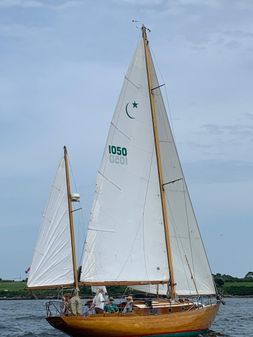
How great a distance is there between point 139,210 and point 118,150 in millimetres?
3377

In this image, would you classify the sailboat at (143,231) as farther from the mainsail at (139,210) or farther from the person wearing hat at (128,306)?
the person wearing hat at (128,306)

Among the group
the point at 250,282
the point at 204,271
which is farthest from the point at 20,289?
the point at 204,271

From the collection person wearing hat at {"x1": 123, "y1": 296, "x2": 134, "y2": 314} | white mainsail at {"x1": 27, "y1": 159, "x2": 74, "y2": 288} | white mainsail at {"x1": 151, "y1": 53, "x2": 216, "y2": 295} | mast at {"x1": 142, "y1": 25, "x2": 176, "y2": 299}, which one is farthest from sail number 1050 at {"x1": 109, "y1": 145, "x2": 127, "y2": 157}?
person wearing hat at {"x1": 123, "y1": 296, "x2": 134, "y2": 314}

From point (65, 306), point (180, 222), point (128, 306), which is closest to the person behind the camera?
point (128, 306)

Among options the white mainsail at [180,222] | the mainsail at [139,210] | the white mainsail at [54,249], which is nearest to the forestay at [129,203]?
the mainsail at [139,210]

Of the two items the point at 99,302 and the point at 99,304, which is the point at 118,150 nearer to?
the point at 99,302

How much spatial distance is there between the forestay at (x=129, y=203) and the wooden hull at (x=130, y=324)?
9.53 ft

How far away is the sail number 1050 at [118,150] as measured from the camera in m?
45.3

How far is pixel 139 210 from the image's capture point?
152 feet

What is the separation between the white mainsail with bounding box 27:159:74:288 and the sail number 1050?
3410 mm

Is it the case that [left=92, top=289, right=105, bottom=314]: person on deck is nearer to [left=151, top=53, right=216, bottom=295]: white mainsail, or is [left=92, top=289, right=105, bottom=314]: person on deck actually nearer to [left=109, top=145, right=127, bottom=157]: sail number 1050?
[left=151, top=53, right=216, bottom=295]: white mainsail

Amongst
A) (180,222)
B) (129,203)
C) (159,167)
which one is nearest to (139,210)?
(129,203)

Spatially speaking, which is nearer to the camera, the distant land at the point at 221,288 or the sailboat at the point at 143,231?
the sailboat at the point at 143,231

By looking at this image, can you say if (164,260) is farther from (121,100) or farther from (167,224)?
(121,100)
